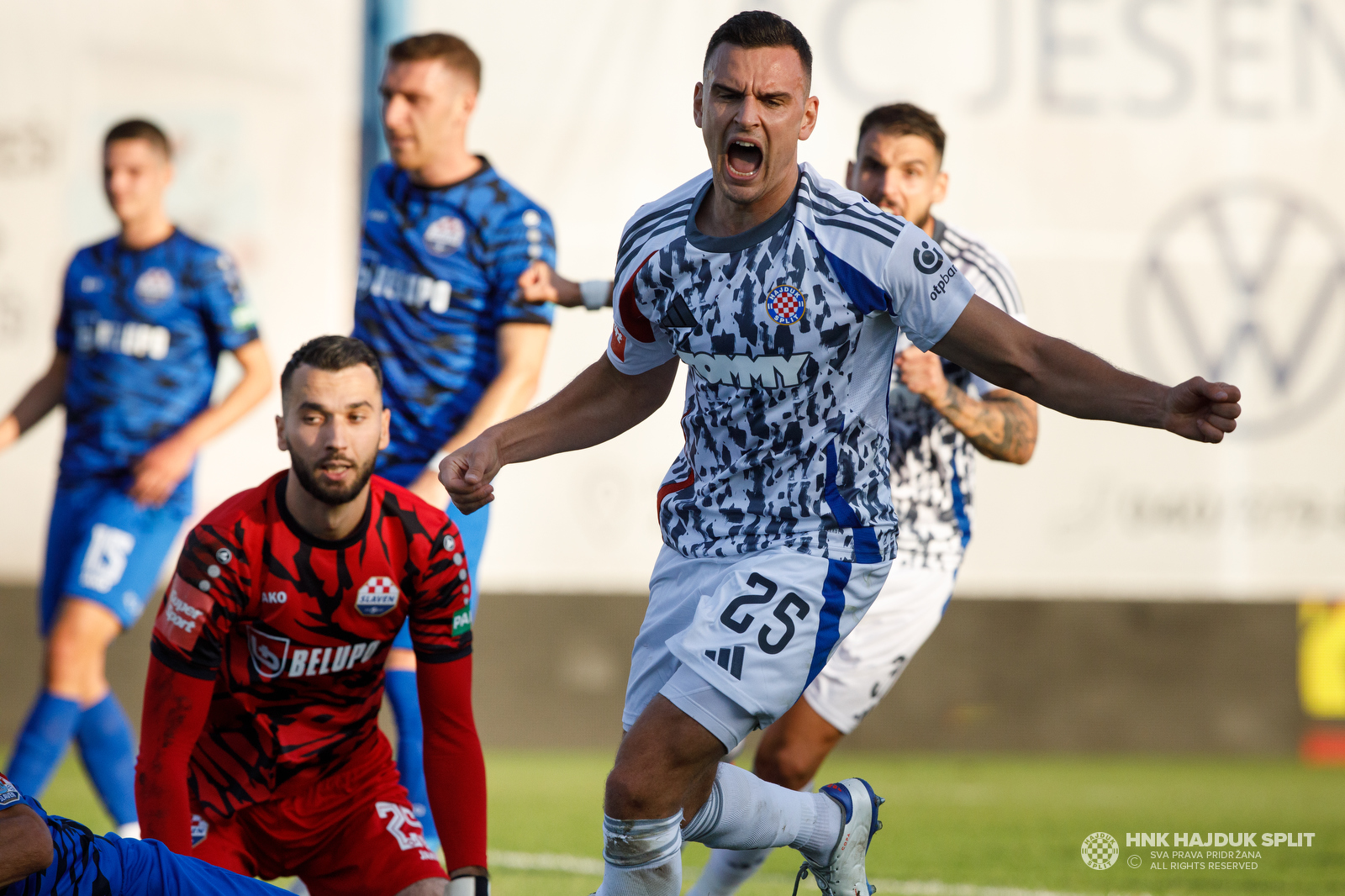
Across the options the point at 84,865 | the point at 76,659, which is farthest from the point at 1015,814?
the point at 84,865

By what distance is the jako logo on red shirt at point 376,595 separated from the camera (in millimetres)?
3525

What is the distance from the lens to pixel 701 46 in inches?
408

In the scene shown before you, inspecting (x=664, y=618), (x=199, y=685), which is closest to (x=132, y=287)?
(x=199, y=685)

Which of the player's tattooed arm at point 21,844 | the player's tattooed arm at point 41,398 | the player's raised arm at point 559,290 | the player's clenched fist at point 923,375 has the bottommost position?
the player's tattooed arm at point 21,844

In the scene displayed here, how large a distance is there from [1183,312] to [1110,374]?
8200mm

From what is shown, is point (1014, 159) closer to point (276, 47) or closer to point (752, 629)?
point (276, 47)

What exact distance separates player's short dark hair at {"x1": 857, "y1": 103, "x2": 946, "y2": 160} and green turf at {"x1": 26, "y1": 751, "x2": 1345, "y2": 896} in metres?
2.54

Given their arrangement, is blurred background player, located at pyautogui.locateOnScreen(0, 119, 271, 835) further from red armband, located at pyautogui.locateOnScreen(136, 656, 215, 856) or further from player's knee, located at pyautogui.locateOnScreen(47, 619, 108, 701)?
red armband, located at pyautogui.locateOnScreen(136, 656, 215, 856)

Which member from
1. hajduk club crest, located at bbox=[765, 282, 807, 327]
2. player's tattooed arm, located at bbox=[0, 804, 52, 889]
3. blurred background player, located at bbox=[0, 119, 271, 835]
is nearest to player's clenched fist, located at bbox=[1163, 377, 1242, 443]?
hajduk club crest, located at bbox=[765, 282, 807, 327]

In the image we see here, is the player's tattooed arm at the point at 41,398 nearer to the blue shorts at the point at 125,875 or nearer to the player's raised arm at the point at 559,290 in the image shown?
the player's raised arm at the point at 559,290

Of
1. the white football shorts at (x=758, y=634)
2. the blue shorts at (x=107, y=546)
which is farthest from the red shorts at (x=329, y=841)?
the blue shorts at (x=107, y=546)

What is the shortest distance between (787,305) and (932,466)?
1.75m
